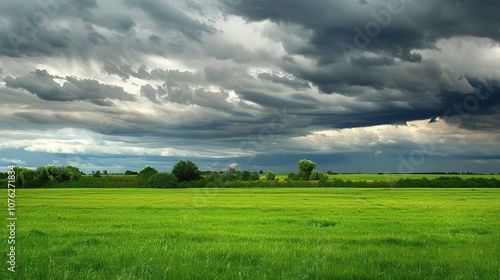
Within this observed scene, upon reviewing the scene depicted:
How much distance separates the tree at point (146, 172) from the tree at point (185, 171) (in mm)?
6674

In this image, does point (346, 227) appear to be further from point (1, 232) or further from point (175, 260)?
point (1, 232)

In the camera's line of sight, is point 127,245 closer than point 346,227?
Yes

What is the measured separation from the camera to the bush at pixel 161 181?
110m

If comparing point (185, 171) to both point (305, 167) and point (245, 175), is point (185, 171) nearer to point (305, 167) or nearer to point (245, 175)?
point (245, 175)

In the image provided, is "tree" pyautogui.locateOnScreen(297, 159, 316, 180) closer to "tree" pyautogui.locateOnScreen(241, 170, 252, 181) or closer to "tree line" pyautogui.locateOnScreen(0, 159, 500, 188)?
"tree" pyautogui.locateOnScreen(241, 170, 252, 181)

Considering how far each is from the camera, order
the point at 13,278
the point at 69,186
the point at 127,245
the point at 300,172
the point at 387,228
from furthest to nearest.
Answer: the point at 300,172 → the point at 69,186 → the point at 387,228 → the point at 127,245 → the point at 13,278

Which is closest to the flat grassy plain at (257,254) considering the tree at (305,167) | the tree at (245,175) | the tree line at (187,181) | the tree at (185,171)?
the tree line at (187,181)

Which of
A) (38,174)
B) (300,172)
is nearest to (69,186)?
(38,174)

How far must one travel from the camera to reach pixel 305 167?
154 metres

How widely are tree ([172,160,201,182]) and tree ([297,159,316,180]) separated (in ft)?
155

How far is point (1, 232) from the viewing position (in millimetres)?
17250

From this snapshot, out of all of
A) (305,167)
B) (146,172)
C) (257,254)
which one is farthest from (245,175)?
(257,254)

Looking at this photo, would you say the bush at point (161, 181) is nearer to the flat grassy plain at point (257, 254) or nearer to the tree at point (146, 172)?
the tree at point (146, 172)

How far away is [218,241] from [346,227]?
7879 millimetres
